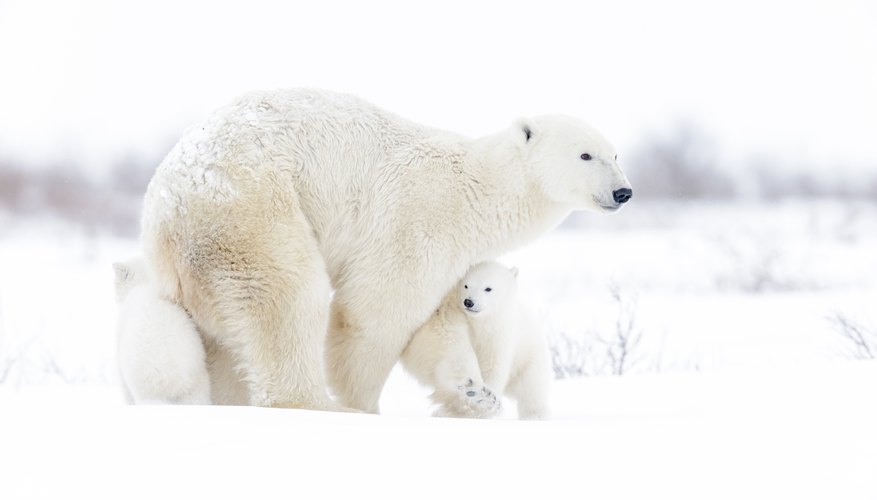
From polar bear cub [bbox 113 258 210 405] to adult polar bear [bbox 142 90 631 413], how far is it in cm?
8

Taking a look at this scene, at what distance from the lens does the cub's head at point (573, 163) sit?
3957 mm

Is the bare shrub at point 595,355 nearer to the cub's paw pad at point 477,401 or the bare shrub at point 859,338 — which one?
the bare shrub at point 859,338

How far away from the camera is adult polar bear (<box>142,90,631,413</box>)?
348 cm

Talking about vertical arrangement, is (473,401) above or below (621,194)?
below

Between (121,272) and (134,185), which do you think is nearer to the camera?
(121,272)

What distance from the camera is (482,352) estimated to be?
4.11 meters

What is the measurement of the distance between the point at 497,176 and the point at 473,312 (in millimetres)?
593

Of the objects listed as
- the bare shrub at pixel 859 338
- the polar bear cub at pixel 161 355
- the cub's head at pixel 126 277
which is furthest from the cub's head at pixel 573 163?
the bare shrub at pixel 859 338

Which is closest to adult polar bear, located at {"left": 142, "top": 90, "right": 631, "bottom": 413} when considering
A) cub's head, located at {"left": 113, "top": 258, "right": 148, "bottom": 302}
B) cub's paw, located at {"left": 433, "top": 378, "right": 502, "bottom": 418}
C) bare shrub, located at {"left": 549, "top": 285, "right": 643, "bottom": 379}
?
cub's paw, located at {"left": 433, "top": 378, "right": 502, "bottom": 418}

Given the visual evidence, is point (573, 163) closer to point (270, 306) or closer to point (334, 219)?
point (334, 219)

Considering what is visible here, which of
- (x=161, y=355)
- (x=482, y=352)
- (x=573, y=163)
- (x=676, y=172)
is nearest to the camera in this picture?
(x=161, y=355)

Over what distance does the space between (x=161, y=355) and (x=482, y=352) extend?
4.48 ft

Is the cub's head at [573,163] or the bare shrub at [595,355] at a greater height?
→ the cub's head at [573,163]

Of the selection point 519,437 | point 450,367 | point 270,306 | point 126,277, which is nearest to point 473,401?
point 450,367
